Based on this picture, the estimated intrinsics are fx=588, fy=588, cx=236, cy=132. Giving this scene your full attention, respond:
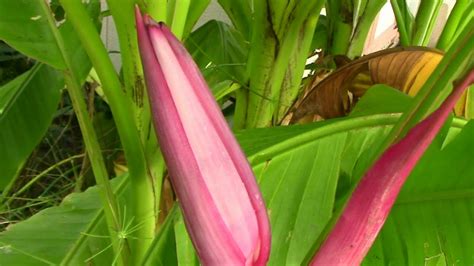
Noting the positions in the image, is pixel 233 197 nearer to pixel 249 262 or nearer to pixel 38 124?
pixel 249 262

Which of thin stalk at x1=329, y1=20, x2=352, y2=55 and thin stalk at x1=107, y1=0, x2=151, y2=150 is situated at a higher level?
thin stalk at x1=107, y1=0, x2=151, y2=150

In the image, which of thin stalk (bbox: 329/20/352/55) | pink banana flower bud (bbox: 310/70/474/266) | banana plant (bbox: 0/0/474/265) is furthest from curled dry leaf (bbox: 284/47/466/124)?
pink banana flower bud (bbox: 310/70/474/266)

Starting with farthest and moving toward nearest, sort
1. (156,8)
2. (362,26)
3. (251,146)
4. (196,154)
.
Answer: (362,26) < (251,146) < (156,8) < (196,154)

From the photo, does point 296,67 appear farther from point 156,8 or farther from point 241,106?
point 156,8

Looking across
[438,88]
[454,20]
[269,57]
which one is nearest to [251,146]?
[269,57]

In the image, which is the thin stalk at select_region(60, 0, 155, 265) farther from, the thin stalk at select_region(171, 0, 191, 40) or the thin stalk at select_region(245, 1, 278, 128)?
the thin stalk at select_region(245, 1, 278, 128)

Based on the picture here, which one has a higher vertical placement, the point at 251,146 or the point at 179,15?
the point at 179,15
